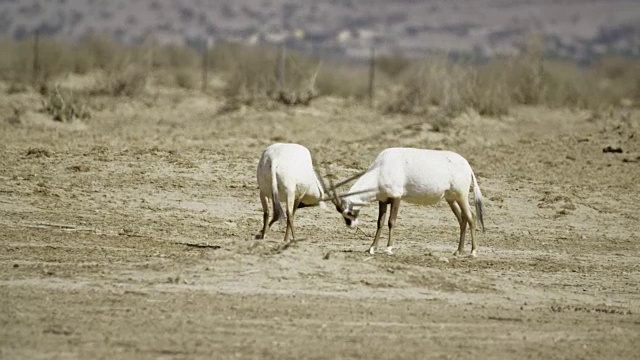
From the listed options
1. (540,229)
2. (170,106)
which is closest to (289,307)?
(540,229)

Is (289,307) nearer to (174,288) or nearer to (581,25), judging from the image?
(174,288)

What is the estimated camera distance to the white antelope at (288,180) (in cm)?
1461

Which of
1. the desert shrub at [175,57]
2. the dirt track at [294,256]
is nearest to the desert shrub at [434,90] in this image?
the dirt track at [294,256]

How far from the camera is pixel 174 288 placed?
12.2m

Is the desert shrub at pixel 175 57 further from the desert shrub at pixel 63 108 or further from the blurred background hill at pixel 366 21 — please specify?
the blurred background hill at pixel 366 21

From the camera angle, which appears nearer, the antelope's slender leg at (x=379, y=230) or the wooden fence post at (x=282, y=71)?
the antelope's slender leg at (x=379, y=230)

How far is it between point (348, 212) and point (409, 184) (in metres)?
0.91

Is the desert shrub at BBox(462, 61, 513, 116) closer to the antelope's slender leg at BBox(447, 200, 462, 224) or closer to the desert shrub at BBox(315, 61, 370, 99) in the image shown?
the desert shrub at BBox(315, 61, 370, 99)

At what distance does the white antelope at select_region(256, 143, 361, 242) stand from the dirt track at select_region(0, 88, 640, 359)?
0.52 metres

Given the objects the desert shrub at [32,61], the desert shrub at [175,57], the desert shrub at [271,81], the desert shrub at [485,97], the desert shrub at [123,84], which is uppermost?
the desert shrub at [485,97]

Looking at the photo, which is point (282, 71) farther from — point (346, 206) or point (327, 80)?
point (346, 206)

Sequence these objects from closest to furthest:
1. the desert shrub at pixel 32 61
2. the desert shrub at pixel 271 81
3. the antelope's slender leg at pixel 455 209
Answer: the antelope's slender leg at pixel 455 209, the desert shrub at pixel 271 81, the desert shrub at pixel 32 61

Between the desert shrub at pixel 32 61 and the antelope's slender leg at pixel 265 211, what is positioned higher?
the antelope's slender leg at pixel 265 211

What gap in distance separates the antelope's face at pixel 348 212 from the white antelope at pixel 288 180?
15 cm
